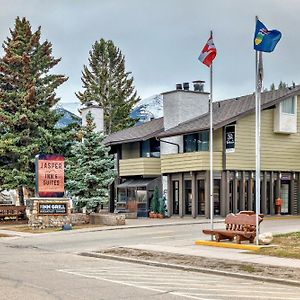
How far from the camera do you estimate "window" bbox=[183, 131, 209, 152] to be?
40.0m

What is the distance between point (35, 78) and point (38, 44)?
9.79 ft

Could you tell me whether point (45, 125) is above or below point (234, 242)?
above

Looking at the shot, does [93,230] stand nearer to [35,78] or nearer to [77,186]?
[77,186]

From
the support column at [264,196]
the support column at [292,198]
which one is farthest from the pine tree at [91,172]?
the support column at [292,198]

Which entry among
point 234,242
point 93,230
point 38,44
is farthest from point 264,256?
point 38,44

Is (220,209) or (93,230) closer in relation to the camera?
(93,230)

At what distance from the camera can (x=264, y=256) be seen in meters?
18.2

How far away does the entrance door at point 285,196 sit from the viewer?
42156 mm

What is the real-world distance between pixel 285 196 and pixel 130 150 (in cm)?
1244

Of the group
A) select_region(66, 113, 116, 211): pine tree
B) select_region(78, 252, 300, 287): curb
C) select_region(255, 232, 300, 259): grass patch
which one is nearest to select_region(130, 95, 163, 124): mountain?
select_region(66, 113, 116, 211): pine tree

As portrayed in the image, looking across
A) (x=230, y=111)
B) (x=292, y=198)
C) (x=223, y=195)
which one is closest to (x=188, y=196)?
(x=223, y=195)

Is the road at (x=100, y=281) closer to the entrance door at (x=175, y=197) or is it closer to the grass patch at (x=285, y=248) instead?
the grass patch at (x=285, y=248)

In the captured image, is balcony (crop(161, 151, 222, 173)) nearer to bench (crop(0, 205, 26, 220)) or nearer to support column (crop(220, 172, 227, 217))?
support column (crop(220, 172, 227, 217))

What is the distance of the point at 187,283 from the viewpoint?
1389 centimetres
